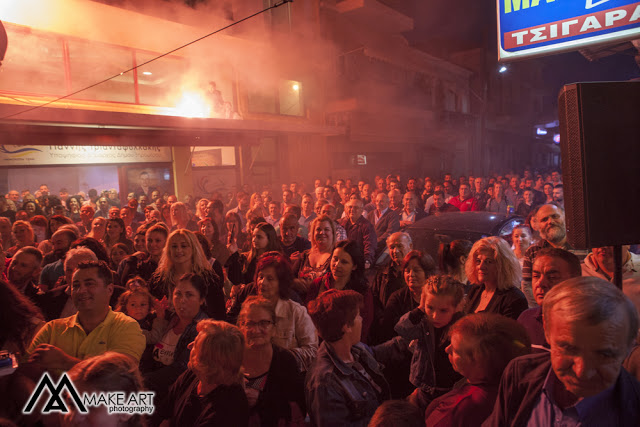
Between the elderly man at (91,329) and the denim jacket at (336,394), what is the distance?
1.32 m

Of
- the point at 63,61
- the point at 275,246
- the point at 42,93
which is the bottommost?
the point at 275,246

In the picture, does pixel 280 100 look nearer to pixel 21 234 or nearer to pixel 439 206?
pixel 439 206

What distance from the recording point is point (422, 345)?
2.61 meters

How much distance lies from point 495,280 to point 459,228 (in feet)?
8.77

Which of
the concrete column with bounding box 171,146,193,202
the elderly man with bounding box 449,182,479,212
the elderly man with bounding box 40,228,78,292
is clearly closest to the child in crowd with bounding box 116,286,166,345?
the elderly man with bounding box 40,228,78,292

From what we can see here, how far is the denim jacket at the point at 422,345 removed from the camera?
2512mm

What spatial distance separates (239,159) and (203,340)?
1246cm

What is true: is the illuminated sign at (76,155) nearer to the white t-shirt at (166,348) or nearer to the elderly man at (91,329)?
the elderly man at (91,329)

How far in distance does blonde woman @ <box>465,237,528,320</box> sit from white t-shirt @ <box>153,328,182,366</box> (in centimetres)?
226

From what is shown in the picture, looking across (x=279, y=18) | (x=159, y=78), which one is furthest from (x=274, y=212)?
(x=279, y=18)

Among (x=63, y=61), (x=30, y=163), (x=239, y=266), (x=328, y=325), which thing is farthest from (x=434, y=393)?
(x=63, y=61)

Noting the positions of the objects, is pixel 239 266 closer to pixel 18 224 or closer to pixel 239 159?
pixel 18 224

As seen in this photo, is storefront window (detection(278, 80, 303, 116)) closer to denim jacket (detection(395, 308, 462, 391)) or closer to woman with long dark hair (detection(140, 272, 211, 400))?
woman with long dark hair (detection(140, 272, 211, 400))

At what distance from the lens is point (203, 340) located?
2195 millimetres
